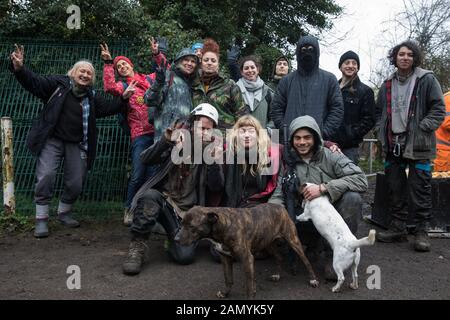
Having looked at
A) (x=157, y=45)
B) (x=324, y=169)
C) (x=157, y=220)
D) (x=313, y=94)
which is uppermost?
(x=157, y=45)

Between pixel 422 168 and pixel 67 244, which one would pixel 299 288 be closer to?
pixel 422 168

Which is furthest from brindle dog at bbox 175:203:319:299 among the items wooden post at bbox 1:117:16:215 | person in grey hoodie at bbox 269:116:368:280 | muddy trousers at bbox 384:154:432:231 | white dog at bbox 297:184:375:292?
wooden post at bbox 1:117:16:215

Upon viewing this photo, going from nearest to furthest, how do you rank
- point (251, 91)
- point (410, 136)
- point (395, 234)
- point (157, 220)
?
point (157, 220), point (410, 136), point (395, 234), point (251, 91)

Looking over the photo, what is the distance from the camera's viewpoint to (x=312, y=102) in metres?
4.85

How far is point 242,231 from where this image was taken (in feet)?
11.1

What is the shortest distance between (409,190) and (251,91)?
2.32 meters

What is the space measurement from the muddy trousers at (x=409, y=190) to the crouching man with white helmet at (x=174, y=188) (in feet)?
7.56

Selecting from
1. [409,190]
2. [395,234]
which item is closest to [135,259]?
[395,234]

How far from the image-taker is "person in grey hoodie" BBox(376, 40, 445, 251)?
15.9ft

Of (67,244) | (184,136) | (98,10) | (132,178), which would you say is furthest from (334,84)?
(98,10)

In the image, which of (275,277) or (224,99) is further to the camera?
(224,99)

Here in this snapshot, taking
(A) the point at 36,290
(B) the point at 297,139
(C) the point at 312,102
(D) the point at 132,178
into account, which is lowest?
(A) the point at 36,290

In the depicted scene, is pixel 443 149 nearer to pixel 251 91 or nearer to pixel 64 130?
pixel 251 91

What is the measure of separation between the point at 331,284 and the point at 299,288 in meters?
0.31
